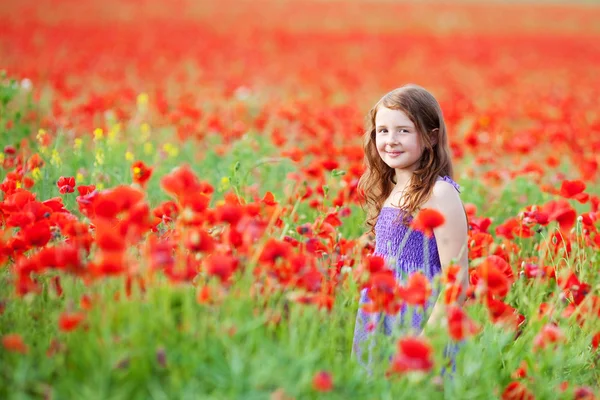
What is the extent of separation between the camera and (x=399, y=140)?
2.54 meters

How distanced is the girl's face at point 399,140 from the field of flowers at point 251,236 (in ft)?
1.22

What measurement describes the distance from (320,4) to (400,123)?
65.7 feet

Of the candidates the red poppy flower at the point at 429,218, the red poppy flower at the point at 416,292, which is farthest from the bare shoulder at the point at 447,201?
the red poppy flower at the point at 416,292

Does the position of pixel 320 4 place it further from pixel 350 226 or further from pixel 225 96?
pixel 350 226

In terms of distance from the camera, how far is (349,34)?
1551 centimetres

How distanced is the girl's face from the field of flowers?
37 cm

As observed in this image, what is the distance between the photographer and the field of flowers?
5.49 ft

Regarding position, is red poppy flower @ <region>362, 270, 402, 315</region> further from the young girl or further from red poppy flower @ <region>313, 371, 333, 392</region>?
the young girl

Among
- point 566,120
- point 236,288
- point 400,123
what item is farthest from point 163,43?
point 236,288

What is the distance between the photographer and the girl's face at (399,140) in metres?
2.54

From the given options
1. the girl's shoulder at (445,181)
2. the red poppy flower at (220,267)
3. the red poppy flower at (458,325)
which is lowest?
the red poppy flower at (458,325)

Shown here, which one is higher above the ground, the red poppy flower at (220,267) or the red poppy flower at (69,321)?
the red poppy flower at (220,267)

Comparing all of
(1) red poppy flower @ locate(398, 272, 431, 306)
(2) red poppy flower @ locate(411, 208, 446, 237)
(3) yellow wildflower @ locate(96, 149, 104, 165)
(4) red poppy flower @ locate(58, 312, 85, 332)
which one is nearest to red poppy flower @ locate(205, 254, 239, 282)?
(4) red poppy flower @ locate(58, 312, 85, 332)

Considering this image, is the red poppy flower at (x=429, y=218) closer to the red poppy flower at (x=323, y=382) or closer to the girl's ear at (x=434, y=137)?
the red poppy flower at (x=323, y=382)
